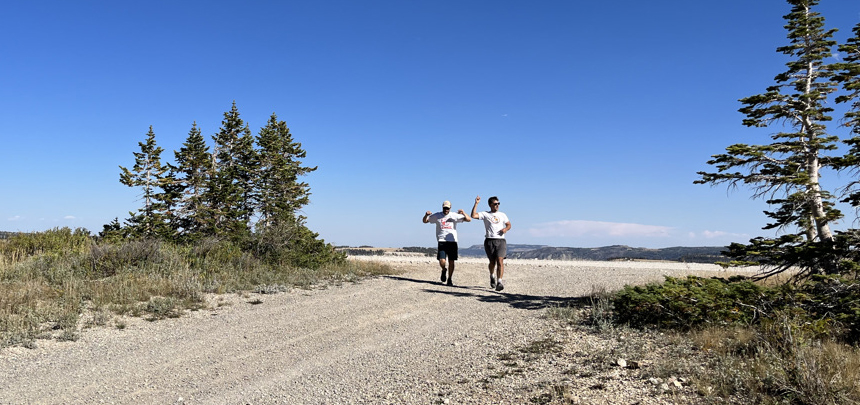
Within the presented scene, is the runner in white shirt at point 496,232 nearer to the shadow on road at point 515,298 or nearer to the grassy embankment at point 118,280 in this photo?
the shadow on road at point 515,298

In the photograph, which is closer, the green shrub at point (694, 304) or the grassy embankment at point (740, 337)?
the grassy embankment at point (740, 337)

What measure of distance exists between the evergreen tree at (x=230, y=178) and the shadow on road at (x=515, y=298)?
21.0 m

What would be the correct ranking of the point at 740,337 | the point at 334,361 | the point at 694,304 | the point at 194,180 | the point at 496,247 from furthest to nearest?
the point at 194,180 → the point at 496,247 → the point at 694,304 → the point at 334,361 → the point at 740,337

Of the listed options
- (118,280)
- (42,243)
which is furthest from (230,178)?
(118,280)

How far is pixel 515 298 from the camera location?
10.8 meters

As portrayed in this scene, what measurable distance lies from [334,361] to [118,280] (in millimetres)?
7056

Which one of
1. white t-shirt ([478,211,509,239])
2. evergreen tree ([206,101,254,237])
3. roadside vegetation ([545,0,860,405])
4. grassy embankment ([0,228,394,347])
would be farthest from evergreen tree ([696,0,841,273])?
evergreen tree ([206,101,254,237])

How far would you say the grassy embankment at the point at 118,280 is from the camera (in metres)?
7.78

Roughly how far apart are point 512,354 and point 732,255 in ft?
13.7

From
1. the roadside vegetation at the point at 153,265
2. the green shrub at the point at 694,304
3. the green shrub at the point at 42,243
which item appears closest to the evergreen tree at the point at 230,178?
the roadside vegetation at the point at 153,265

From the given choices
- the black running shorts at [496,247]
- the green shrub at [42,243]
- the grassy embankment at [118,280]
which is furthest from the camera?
the green shrub at [42,243]

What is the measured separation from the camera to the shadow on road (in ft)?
31.6

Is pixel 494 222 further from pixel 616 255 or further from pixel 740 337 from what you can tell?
pixel 616 255

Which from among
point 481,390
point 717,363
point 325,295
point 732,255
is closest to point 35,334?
point 325,295
